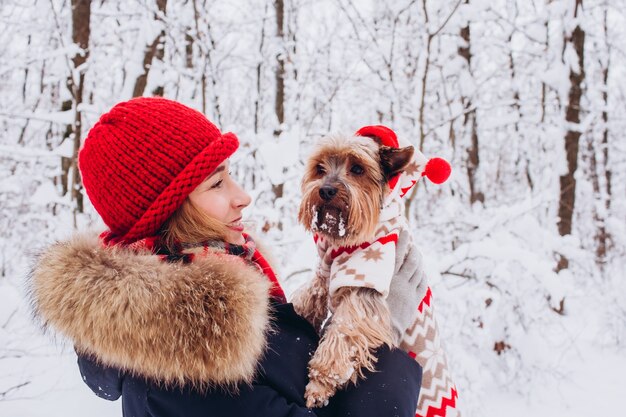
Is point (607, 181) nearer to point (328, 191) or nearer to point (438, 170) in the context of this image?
point (438, 170)

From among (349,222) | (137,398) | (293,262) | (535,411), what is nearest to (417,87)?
(293,262)

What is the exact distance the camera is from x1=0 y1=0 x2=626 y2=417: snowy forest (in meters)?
4.57

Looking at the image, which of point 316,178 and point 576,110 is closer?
point 316,178

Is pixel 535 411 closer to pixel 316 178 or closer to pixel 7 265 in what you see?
pixel 316 178

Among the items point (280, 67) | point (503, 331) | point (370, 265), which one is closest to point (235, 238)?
point (370, 265)

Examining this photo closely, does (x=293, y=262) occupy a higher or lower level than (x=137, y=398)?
lower

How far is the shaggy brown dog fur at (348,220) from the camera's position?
6.19 ft

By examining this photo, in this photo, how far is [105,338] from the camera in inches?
49.3

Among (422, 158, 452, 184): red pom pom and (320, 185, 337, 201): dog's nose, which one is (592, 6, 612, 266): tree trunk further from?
(320, 185, 337, 201): dog's nose

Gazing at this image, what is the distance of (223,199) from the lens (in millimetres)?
1647

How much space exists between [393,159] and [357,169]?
0.20 m

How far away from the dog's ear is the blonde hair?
1.00 metres

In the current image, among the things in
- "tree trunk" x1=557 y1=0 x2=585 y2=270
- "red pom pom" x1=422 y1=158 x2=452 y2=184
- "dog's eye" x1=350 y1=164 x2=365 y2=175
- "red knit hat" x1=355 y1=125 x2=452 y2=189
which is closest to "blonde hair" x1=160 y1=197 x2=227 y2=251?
"dog's eye" x1=350 y1=164 x2=365 y2=175

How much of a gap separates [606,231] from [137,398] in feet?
57.6
